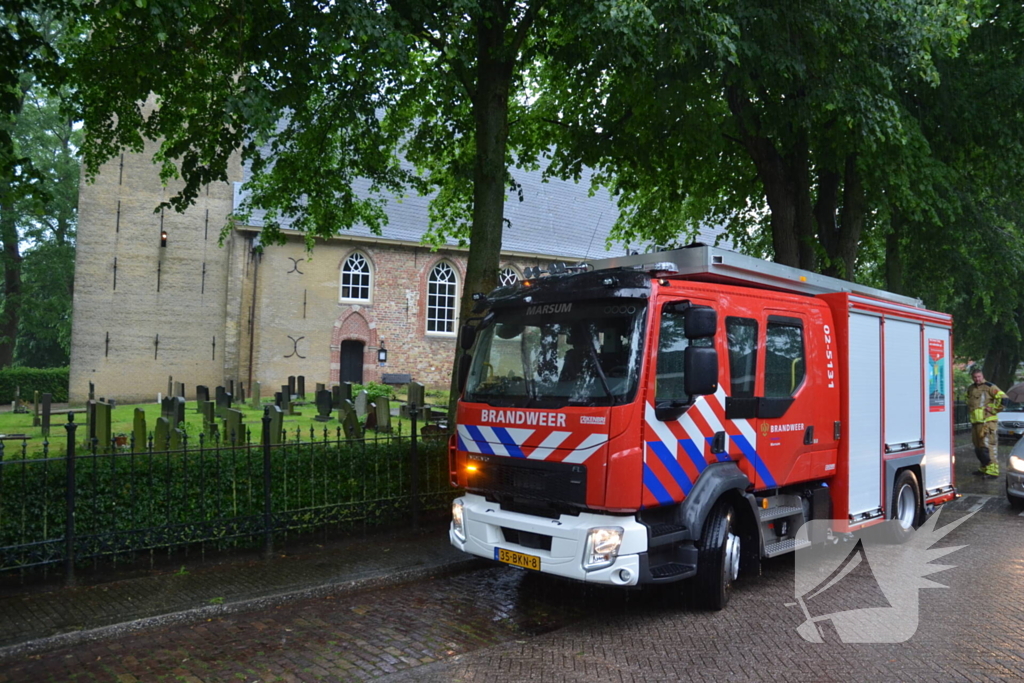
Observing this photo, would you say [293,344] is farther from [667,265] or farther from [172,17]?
[667,265]

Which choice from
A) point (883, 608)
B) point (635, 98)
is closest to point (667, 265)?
point (883, 608)

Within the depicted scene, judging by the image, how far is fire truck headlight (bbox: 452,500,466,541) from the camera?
20.5ft

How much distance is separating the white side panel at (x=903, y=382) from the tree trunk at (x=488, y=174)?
4412 mm

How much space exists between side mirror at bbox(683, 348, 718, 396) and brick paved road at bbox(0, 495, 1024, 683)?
69.2 inches

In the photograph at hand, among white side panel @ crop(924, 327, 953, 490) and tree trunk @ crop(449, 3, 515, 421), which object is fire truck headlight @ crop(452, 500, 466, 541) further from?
white side panel @ crop(924, 327, 953, 490)

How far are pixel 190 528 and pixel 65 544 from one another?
0.99 m

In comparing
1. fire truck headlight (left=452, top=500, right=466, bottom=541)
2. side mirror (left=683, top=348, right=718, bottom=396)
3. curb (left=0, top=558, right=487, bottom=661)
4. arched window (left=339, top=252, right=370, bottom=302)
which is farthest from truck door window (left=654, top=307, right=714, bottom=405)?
arched window (left=339, top=252, right=370, bottom=302)

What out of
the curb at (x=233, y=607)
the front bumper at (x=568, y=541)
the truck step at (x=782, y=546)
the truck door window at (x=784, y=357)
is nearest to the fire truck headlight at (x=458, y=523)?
the front bumper at (x=568, y=541)

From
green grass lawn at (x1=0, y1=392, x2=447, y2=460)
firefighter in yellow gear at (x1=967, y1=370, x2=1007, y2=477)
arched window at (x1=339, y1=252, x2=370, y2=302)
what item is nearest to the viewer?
firefighter in yellow gear at (x1=967, y1=370, x2=1007, y2=477)

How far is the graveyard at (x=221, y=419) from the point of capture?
10.0 metres

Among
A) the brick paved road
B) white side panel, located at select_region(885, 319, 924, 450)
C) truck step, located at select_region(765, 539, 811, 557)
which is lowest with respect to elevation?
the brick paved road

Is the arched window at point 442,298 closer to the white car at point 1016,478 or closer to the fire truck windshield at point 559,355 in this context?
the white car at point 1016,478

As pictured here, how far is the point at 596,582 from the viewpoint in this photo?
5.34 metres

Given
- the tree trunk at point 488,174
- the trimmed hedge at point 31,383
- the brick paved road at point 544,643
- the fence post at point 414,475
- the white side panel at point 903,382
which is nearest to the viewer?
the brick paved road at point 544,643
